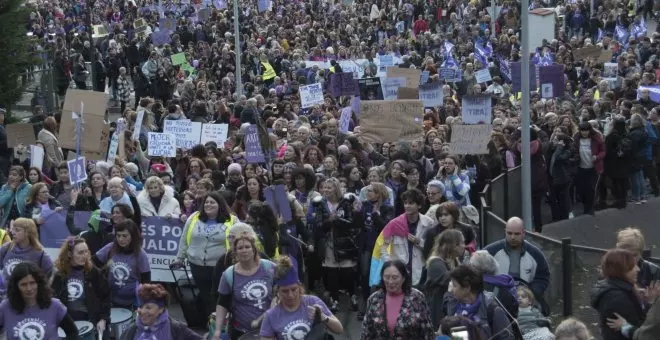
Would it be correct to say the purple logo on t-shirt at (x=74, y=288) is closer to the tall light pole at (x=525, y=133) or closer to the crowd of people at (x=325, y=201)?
the crowd of people at (x=325, y=201)

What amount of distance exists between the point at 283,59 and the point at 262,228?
762 inches

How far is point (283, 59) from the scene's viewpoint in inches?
1190

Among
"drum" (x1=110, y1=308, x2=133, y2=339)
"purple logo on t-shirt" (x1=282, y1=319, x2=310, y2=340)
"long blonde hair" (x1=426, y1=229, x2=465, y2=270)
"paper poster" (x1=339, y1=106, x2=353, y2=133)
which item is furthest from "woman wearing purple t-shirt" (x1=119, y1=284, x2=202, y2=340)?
"paper poster" (x1=339, y1=106, x2=353, y2=133)

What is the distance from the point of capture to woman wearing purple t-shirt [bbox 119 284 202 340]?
8336mm

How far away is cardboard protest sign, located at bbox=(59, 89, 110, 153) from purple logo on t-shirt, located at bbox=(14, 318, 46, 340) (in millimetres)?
7889

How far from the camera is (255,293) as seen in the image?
9.09 metres

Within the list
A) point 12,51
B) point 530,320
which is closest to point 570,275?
point 530,320

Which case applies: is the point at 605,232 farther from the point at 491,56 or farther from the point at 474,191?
the point at 491,56

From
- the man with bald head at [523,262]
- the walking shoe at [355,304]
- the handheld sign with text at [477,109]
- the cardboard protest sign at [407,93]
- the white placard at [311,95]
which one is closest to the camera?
the man with bald head at [523,262]

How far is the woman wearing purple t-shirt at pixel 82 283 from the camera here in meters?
9.95

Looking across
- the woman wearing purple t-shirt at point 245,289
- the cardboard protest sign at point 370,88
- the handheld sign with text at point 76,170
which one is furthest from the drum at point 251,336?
the cardboard protest sign at point 370,88

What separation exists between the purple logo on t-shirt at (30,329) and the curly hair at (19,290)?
9 centimetres

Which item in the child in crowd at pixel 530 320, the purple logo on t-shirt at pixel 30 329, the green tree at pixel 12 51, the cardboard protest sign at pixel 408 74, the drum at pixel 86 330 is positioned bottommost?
the drum at pixel 86 330

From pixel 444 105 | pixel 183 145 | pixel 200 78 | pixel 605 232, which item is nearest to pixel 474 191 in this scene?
pixel 605 232
